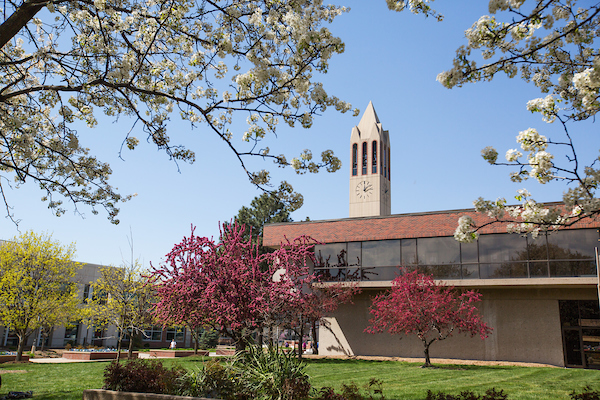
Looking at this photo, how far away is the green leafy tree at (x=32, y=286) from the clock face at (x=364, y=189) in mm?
29057

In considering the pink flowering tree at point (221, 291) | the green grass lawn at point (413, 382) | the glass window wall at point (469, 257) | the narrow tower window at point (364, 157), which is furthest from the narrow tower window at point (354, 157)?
the pink flowering tree at point (221, 291)

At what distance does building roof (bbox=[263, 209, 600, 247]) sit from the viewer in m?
24.4

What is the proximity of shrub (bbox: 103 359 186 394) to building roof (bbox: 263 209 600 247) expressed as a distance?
17130 mm

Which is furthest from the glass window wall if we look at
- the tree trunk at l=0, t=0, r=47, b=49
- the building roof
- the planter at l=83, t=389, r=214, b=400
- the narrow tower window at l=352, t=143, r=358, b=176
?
the narrow tower window at l=352, t=143, r=358, b=176

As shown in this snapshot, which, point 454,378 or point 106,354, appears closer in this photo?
point 454,378

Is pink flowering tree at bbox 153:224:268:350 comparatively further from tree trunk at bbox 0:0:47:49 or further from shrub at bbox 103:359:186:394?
tree trunk at bbox 0:0:47:49

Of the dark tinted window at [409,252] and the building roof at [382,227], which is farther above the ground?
the building roof at [382,227]

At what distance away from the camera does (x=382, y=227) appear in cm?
2633

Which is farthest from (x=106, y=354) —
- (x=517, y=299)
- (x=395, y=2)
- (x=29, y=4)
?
(x=395, y=2)

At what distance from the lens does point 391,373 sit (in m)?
16.4

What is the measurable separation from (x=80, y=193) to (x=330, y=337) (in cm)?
2112

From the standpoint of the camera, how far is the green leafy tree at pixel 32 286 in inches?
923

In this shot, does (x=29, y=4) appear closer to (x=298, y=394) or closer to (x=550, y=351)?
(x=298, y=394)

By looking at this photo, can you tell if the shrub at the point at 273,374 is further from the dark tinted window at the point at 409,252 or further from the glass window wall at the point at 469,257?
the dark tinted window at the point at 409,252
